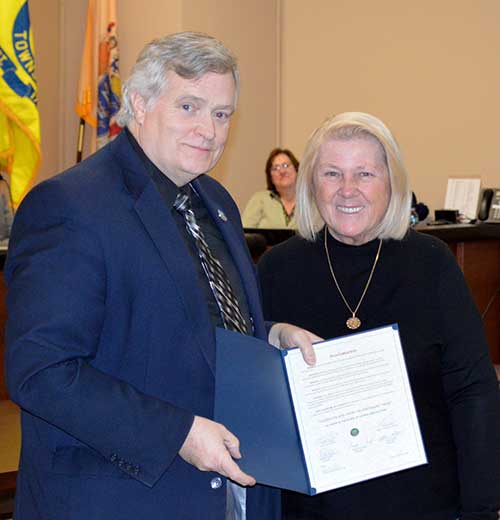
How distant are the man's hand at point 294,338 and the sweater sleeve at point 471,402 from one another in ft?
1.15

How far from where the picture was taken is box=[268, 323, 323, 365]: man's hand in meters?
1.94

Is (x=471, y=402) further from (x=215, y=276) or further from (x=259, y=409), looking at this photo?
(x=215, y=276)

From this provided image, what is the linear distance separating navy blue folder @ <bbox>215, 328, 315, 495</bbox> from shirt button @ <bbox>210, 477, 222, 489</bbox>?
92mm

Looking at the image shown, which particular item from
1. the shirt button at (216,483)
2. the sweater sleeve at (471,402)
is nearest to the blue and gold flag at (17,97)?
the sweater sleeve at (471,402)

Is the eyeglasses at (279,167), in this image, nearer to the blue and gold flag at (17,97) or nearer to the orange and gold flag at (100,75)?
the orange and gold flag at (100,75)

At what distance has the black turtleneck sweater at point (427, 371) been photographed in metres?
2.12

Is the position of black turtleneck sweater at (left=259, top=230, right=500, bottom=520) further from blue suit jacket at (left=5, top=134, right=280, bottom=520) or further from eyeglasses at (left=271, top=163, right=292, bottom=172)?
eyeglasses at (left=271, top=163, right=292, bottom=172)

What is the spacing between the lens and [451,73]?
8594 mm

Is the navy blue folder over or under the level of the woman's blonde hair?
under

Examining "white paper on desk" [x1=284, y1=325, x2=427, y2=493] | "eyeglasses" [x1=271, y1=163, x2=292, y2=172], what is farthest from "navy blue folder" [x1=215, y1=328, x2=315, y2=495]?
"eyeglasses" [x1=271, y1=163, x2=292, y2=172]

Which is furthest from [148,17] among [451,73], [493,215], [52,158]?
[493,215]

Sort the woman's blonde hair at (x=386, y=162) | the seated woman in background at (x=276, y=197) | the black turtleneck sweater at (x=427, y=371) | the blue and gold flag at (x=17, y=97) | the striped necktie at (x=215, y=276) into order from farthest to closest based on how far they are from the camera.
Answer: the seated woman in background at (x=276, y=197) < the blue and gold flag at (x=17, y=97) < the woman's blonde hair at (x=386, y=162) < the black turtleneck sweater at (x=427, y=371) < the striped necktie at (x=215, y=276)

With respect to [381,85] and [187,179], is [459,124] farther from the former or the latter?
[187,179]

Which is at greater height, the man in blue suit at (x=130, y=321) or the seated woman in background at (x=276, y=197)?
the man in blue suit at (x=130, y=321)
